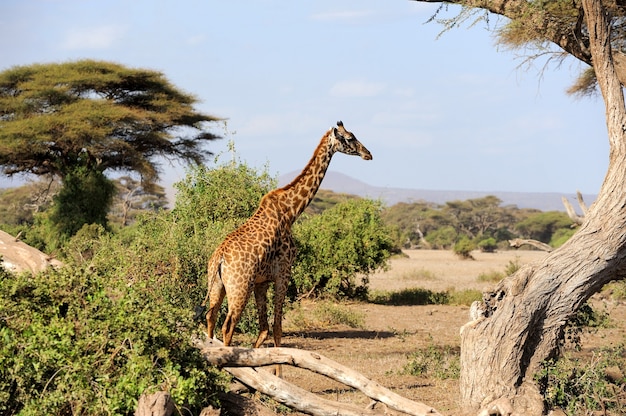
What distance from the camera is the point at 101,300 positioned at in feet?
20.5

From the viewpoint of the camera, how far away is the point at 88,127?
77.2 ft

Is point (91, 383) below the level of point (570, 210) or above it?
below

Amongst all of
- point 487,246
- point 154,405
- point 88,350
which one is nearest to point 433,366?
point 88,350

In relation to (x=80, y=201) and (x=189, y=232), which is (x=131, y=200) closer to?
(x=80, y=201)

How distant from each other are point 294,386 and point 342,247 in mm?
10992

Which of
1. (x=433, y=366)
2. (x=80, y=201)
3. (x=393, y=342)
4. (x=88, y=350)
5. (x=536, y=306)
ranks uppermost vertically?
(x=536, y=306)

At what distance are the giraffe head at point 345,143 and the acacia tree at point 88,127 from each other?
1398 centimetres

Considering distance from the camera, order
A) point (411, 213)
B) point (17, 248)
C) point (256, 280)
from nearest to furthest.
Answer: point (256, 280)
point (17, 248)
point (411, 213)

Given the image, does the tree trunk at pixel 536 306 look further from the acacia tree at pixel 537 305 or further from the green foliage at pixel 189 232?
the green foliage at pixel 189 232

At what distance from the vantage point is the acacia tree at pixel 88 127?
75.8 ft

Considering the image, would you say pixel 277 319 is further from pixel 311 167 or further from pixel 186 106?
pixel 186 106

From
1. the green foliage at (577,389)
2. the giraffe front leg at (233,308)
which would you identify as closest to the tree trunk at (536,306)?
the green foliage at (577,389)

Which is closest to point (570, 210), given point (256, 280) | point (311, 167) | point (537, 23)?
point (537, 23)

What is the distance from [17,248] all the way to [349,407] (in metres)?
4.23
